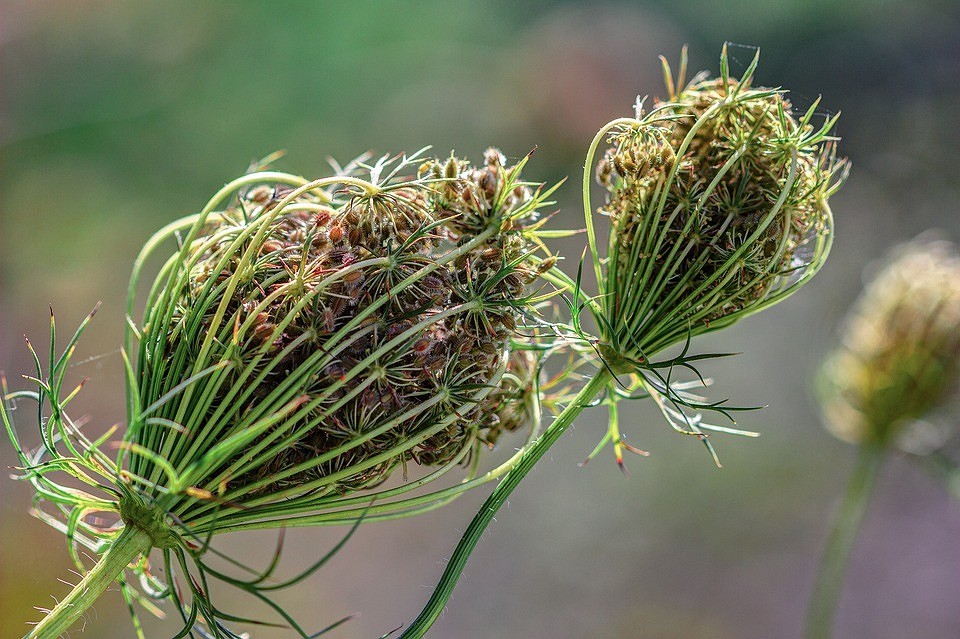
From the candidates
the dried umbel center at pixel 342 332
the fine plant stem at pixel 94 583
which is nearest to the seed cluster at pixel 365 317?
the dried umbel center at pixel 342 332

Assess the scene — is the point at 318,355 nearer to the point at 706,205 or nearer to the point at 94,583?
the point at 94,583

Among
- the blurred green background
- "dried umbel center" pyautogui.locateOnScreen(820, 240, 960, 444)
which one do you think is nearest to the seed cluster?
"dried umbel center" pyautogui.locateOnScreen(820, 240, 960, 444)

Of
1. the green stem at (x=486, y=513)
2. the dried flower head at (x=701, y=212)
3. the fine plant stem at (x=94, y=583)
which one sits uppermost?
the dried flower head at (x=701, y=212)

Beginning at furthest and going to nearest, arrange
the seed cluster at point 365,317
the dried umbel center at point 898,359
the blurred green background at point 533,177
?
the blurred green background at point 533,177 → the dried umbel center at point 898,359 → the seed cluster at point 365,317

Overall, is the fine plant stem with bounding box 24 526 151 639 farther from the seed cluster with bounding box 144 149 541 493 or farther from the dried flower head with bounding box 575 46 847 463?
the dried flower head with bounding box 575 46 847 463

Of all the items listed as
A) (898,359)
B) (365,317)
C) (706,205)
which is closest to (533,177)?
(898,359)

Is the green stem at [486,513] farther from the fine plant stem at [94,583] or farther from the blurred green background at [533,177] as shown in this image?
the blurred green background at [533,177]
